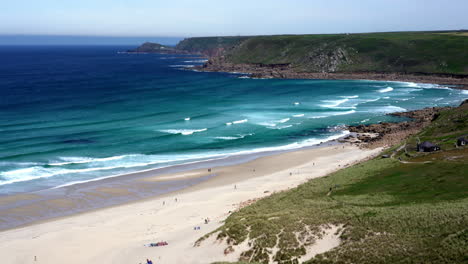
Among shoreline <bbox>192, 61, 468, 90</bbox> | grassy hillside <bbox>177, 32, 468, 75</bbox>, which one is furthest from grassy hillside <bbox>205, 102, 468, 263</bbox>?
grassy hillside <bbox>177, 32, 468, 75</bbox>

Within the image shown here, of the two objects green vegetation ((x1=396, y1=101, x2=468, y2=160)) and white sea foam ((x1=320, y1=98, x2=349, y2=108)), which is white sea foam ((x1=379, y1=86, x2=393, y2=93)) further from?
green vegetation ((x1=396, y1=101, x2=468, y2=160))

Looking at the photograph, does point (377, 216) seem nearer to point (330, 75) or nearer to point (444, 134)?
point (444, 134)

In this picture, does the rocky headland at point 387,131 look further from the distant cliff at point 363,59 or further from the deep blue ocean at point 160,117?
the distant cliff at point 363,59

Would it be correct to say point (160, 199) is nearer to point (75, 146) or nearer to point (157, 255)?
point (157, 255)

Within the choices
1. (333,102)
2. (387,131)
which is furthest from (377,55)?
(387,131)

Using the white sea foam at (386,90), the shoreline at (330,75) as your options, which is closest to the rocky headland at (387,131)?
the white sea foam at (386,90)

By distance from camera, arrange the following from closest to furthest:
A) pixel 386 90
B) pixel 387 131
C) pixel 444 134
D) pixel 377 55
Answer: pixel 444 134 < pixel 387 131 < pixel 386 90 < pixel 377 55

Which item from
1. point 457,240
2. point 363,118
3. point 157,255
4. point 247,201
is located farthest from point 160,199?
point 363,118
